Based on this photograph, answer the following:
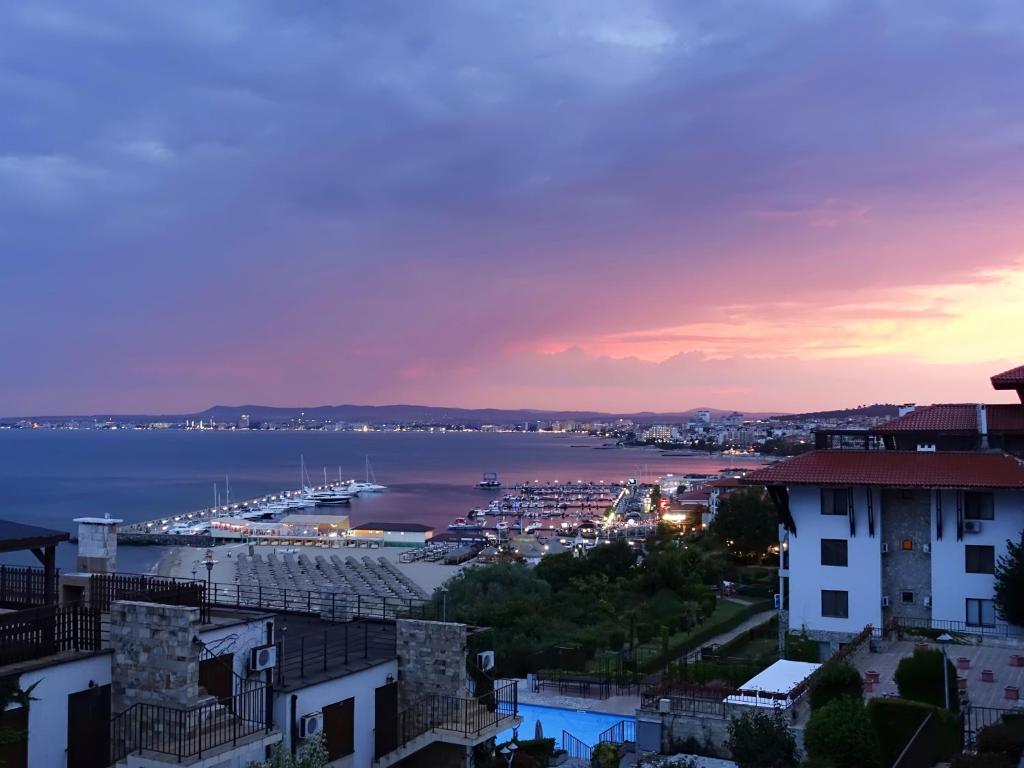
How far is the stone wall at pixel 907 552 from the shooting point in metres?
22.0

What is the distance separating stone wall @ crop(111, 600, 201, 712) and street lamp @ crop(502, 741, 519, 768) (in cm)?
430

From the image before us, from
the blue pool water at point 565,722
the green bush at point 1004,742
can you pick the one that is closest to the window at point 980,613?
the blue pool water at point 565,722

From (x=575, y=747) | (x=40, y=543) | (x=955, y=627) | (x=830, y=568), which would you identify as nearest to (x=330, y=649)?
(x=40, y=543)

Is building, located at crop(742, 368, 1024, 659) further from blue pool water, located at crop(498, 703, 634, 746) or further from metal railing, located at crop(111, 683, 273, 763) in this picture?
metal railing, located at crop(111, 683, 273, 763)

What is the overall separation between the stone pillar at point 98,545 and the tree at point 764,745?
903cm

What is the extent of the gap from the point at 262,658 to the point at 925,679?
9639mm

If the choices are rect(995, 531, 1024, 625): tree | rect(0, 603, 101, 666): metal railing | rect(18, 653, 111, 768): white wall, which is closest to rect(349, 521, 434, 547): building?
rect(995, 531, 1024, 625): tree

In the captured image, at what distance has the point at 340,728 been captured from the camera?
1088 cm

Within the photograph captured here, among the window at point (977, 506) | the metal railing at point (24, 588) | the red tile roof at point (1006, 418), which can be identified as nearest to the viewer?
the metal railing at point (24, 588)

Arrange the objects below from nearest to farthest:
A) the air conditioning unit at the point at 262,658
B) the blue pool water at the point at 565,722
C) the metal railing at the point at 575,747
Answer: the air conditioning unit at the point at 262,658
the metal railing at the point at 575,747
the blue pool water at the point at 565,722

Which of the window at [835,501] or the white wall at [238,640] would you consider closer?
the white wall at [238,640]

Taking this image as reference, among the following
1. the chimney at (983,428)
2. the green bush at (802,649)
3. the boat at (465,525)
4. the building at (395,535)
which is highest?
the chimney at (983,428)

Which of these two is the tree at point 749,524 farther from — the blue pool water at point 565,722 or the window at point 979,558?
the blue pool water at point 565,722

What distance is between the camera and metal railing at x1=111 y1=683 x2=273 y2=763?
29.2ft
